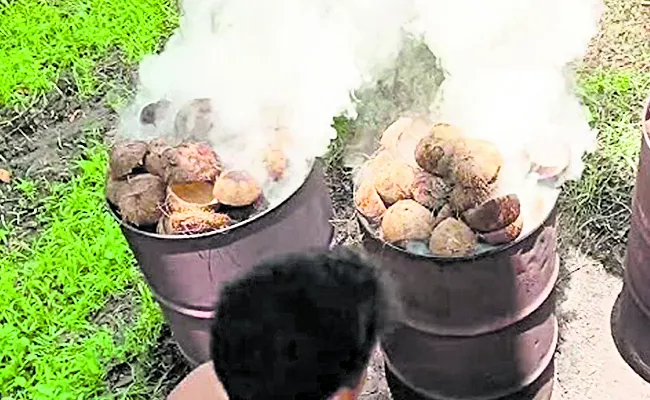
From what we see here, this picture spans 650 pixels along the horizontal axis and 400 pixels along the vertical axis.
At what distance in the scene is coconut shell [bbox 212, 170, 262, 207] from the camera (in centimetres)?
271

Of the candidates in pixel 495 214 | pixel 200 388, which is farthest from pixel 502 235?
pixel 200 388

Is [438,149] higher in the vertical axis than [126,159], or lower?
higher

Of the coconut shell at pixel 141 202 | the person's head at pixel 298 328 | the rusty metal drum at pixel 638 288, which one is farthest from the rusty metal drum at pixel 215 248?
the person's head at pixel 298 328

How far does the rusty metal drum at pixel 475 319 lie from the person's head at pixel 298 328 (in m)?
0.91

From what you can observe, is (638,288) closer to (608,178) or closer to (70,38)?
(608,178)

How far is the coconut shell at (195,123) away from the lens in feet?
9.68

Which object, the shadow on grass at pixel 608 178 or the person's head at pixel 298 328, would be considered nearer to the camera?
the person's head at pixel 298 328

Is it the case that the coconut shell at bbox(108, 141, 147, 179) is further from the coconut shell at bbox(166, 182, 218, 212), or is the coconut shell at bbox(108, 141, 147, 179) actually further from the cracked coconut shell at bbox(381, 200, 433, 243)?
the cracked coconut shell at bbox(381, 200, 433, 243)

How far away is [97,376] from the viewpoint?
3.43 m

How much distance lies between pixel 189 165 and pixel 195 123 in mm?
234

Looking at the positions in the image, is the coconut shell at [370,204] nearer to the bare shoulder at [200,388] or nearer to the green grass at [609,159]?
the bare shoulder at [200,388]

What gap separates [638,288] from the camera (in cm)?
301

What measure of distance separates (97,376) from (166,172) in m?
1.01

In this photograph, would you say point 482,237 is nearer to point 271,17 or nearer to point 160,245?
point 160,245
